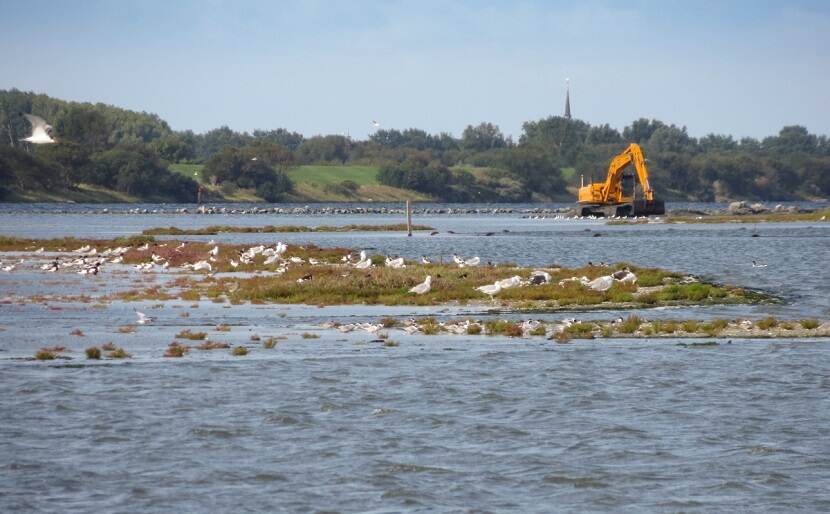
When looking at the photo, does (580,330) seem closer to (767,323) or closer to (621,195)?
(767,323)

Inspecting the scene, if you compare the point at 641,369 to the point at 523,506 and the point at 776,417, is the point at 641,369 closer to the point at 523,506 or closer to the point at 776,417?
the point at 776,417

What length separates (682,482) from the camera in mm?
15758

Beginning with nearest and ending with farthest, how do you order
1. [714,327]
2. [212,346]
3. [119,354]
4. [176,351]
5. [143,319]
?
[119,354], [176,351], [212,346], [714,327], [143,319]

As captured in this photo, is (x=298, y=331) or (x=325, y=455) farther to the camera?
(x=298, y=331)

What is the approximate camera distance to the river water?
15219 mm

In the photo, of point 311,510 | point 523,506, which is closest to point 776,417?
point 523,506

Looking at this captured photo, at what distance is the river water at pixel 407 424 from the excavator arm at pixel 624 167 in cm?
7959

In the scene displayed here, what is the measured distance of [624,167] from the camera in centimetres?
11375

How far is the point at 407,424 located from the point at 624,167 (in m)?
96.9

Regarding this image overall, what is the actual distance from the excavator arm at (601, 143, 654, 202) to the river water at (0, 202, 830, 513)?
261ft

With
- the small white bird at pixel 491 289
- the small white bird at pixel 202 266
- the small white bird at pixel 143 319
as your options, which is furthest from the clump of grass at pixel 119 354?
the small white bird at pixel 202 266

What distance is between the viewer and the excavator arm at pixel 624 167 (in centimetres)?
11057

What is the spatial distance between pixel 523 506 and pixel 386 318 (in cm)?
1689

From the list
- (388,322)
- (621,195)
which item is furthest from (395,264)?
(621,195)
